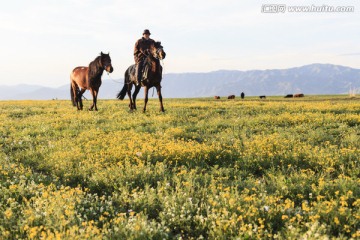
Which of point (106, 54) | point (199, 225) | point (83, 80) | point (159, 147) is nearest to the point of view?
point (199, 225)

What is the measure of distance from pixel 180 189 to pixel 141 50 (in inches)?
605

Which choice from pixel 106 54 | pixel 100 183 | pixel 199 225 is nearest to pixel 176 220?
pixel 199 225

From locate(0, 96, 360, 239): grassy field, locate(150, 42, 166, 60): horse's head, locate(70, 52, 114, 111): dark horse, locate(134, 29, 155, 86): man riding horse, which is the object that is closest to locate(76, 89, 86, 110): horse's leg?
locate(70, 52, 114, 111): dark horse

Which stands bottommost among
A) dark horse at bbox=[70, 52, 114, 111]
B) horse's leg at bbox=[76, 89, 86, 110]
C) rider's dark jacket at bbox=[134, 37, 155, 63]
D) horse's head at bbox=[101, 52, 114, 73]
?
horse's leg at bbox=[76, 89, 86, 110]

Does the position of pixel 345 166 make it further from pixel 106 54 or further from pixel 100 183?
pixel 106 54

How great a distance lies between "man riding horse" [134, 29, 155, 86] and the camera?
66.3 ft

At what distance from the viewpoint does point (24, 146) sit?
11.6m

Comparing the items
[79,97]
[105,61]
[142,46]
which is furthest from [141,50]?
[79,97]

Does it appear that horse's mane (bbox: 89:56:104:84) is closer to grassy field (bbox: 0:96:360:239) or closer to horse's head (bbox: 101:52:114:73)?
horse's head (bbox: 101:52:114:73)

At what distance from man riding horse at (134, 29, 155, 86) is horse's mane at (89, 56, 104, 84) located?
295 centimetres

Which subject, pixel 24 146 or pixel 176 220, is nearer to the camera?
pixel 176 220

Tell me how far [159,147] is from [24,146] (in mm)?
5410

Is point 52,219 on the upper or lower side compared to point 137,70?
lower

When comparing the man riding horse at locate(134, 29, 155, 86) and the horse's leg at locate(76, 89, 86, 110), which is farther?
the horse's leg at locate(76, 89, 86, 110)
